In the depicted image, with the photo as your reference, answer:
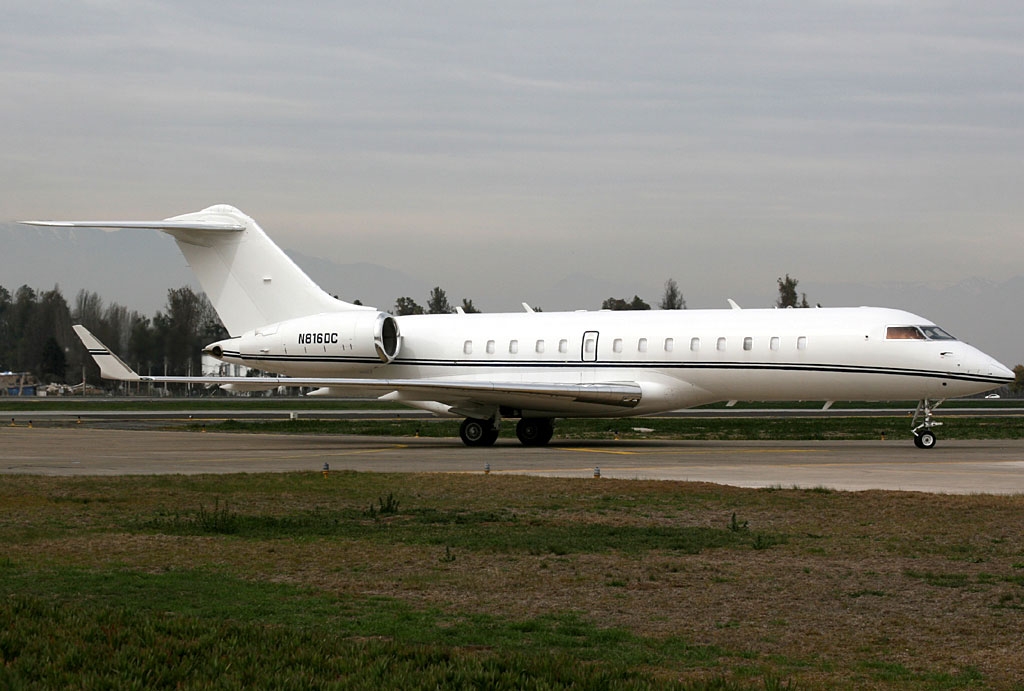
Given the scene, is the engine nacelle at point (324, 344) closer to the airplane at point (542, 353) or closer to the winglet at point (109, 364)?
the airplane at point (542, 353)

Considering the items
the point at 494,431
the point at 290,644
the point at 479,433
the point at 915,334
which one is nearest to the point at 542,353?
the point at 494,431

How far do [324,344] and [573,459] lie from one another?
9383 millimetres

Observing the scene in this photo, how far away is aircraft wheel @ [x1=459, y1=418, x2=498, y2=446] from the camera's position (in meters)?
29.1

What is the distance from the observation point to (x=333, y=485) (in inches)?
682

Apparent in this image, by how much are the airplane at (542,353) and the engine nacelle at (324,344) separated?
34mm

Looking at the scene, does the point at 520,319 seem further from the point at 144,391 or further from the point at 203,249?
the point at 144,391

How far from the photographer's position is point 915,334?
26.1 m

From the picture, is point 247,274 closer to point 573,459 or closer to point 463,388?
point 463,388

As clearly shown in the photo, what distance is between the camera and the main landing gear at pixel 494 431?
1145 inches

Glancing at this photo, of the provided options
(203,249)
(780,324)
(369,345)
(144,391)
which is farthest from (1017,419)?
(144,391)

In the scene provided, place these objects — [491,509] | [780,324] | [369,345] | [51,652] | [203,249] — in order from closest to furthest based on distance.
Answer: [51,652]
[491,509]
[780,324]
[369,345]
[203,249]

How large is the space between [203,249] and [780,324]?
16016 mm

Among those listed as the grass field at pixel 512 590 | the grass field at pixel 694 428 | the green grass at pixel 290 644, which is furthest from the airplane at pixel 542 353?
the green grass at pixel 290 644

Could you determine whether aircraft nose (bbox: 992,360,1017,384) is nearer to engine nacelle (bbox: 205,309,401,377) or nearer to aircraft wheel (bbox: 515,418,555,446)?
aircraft wheel (bbox: 515,418,555,446)
